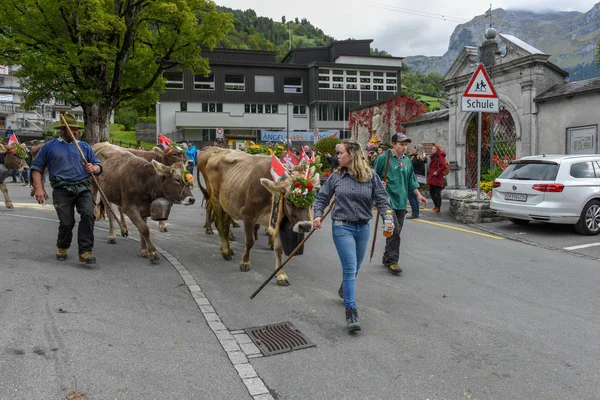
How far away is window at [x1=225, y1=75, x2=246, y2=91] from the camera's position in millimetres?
55094

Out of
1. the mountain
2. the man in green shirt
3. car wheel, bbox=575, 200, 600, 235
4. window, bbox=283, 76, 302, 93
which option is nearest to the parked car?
car wheel, bbox=575, 200, 600, 235

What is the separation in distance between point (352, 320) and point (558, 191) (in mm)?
6996

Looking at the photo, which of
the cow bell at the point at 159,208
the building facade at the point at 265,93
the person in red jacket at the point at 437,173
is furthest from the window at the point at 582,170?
the building facade at the point at 265,93

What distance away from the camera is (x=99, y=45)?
20.7m

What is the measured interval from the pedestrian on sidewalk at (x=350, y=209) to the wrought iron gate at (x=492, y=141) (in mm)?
11041

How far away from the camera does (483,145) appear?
1750cm

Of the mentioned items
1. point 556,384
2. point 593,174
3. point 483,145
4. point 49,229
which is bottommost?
point 556,384

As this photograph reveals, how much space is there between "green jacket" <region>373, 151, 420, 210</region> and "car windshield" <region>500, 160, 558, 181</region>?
4248 mm

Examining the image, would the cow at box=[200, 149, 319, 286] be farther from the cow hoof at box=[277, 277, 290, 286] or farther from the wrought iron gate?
the wrought iron gate

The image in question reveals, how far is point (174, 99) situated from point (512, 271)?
5036 centimetres

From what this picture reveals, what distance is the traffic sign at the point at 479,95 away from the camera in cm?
1129

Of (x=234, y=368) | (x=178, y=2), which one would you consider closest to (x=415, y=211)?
(x=234, y=368)

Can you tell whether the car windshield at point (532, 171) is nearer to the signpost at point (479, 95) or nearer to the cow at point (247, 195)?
the signpost at point (479, 95)

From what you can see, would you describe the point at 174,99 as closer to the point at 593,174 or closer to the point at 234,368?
the point at 593,174
